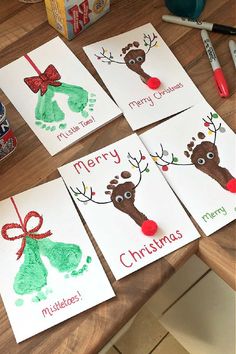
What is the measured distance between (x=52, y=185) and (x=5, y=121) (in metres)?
0.12

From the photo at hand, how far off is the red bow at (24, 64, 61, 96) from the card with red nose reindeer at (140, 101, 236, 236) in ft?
0.61

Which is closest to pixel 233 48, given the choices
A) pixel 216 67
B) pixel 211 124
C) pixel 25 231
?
pixel 216 67

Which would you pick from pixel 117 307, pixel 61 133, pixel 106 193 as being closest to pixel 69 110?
pixel 61 133

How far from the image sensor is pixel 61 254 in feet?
2.08

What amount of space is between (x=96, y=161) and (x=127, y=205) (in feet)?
0.30

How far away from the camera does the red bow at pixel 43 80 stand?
0.77 metres

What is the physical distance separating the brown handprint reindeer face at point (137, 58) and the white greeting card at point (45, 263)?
25 centimetres

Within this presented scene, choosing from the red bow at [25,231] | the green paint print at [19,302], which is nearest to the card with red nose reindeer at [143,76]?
the red bow at [25,231]

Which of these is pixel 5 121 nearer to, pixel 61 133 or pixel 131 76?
pixel 61 133

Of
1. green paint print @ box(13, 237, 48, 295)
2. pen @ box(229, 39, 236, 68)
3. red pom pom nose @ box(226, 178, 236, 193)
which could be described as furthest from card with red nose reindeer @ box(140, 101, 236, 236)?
green paint print @ box(13, 237, 48, 295)

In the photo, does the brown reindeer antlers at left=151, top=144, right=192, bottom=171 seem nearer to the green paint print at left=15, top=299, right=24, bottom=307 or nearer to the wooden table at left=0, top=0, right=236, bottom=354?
the wooden table at left=0, top=0, right=236, bottom=354

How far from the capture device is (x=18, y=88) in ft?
2.52

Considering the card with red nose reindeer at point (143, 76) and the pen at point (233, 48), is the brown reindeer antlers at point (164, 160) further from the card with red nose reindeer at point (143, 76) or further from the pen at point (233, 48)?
the pen at point (233, 48)

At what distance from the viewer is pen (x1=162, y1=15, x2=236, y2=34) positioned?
0.82 metres
